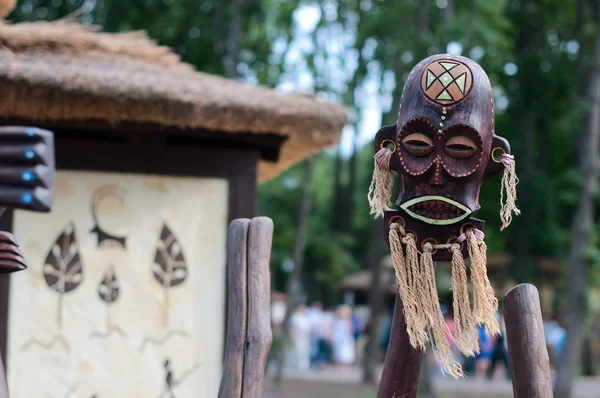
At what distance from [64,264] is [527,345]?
337 cm

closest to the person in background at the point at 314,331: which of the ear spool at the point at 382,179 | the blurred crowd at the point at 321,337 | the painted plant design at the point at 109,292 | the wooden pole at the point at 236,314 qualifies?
the blurred crowd at the point at 321,337

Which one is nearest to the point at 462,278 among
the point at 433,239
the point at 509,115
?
the point at 433,239

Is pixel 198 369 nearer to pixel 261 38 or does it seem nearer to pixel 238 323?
pixel 238 323

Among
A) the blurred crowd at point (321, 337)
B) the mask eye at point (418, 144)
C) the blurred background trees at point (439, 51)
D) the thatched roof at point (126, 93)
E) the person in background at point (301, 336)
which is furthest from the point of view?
the blurred crowd at point (321, 337)

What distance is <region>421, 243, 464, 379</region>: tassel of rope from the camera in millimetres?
2590

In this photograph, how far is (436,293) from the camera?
2.63m

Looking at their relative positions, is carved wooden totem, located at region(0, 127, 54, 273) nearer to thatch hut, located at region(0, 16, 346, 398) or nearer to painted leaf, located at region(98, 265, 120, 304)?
thatch hut, located at region(0, 16, 346, 398)

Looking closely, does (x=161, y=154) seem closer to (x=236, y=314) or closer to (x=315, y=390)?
(x=236, y=314)

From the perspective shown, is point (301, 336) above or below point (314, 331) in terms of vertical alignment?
below

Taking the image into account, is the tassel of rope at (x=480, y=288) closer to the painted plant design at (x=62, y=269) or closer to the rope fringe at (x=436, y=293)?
the rope fringe at (x=436, y=293)

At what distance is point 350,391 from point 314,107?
747 centimetres

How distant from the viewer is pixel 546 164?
655 inches

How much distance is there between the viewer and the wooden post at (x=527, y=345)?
2510 millimetres

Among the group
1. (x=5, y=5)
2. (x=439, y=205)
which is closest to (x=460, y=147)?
(x=439, y=205)
